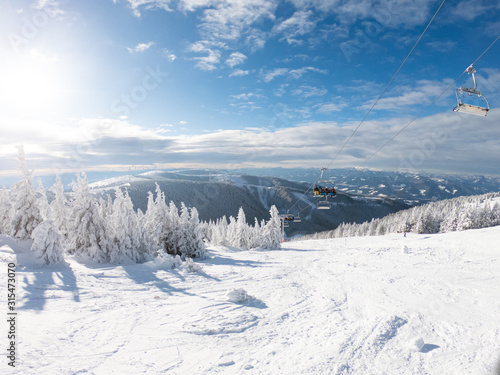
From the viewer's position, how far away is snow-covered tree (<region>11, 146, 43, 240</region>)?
20516mm

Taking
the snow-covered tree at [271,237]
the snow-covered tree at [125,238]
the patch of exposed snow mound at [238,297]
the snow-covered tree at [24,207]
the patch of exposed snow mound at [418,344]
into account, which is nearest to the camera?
the patch of exposed snow mound at [418,344]

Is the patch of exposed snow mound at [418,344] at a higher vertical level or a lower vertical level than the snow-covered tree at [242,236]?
higher

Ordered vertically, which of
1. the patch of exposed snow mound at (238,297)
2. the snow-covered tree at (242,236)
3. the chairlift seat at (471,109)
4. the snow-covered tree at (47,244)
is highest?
the chairlift seat at (471,109)

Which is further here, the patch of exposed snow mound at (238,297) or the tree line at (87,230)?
the tree line at (87,230)

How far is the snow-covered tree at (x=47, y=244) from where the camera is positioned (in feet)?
54.5

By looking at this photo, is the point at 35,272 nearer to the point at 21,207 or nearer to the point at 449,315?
the point at 21,207

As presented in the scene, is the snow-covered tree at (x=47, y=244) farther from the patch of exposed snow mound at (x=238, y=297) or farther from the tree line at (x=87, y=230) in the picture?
the patch of exposed snow mound at (x=238, y=297)

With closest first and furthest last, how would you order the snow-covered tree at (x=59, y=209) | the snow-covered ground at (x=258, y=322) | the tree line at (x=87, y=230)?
1. the snow-covered ground at (x=258, y=322)
2. the tree line at (x=87, y=230)
3. the snow-covered tree at (x=59, y=209)

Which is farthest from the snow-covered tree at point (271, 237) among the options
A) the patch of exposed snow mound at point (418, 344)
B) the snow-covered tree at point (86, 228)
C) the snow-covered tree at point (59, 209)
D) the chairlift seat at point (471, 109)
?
the patch of exposed snow mound at point (418, 344)

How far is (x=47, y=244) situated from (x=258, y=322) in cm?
1572

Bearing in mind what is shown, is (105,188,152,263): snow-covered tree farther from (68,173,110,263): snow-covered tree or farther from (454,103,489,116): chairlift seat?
(454,103,489,116): chairlift seat

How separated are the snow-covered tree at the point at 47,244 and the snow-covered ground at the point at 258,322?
76 centimetres

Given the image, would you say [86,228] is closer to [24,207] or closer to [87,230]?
[87,230]

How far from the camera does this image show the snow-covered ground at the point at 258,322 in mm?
7281
